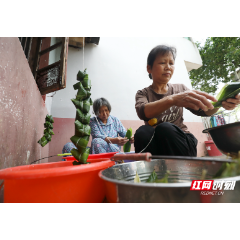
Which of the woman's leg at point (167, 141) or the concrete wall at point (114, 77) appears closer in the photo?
the woman's leg at point (167, 141)

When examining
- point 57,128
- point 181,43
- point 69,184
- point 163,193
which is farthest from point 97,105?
point 181,43

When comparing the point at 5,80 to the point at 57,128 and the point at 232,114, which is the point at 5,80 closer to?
the point at 232,114

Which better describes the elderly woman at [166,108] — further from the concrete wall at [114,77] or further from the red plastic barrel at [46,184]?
the concrete wall at [114,77]

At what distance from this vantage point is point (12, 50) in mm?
832

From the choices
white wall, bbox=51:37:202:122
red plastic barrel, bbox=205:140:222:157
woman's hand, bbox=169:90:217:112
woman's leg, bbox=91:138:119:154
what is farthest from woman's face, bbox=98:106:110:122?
red plastic barrel, bbox=205:140:222:157

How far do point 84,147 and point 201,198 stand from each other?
47 cm

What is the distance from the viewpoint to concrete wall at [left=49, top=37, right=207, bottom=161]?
3.19m

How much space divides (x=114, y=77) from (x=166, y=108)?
2.94m

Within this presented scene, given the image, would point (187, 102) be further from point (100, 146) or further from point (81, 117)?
point (100, 146)

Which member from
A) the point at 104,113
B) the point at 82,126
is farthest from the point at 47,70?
the point at 82,126

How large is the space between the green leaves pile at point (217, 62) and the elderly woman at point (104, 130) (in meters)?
5.38

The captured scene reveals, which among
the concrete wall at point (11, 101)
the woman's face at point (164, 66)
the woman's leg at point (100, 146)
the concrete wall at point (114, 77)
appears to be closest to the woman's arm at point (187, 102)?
the woman's face at point (164, 66)

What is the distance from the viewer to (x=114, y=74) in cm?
375

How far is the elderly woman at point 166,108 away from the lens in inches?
34.9
